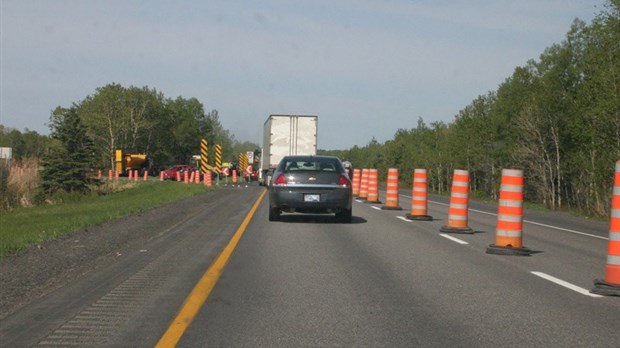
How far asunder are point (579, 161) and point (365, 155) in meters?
137

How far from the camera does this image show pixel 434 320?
628 centimetres

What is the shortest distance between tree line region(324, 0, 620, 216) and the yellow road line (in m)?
25.9

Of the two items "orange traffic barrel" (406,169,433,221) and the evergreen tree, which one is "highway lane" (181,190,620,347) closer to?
"orange traffic barrel" (406,169,433,221)

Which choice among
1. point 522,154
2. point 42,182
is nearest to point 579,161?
point 522,154

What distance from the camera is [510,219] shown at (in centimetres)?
1155

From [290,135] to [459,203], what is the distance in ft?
77.2

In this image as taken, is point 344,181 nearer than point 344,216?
Yes

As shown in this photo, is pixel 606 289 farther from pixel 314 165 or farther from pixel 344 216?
pixel 314 165

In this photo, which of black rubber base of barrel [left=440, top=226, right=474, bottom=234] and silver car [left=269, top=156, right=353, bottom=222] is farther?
silver car [left=269, top=156, right=353, bottom=222]

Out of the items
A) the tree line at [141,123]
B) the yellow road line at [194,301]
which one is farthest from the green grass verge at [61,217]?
the tree line at [141,123]

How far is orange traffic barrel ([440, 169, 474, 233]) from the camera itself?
14.7 meters

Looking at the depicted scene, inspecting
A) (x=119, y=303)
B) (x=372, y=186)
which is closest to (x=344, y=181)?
(x=119, y=303)

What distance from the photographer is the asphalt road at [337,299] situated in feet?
18.6

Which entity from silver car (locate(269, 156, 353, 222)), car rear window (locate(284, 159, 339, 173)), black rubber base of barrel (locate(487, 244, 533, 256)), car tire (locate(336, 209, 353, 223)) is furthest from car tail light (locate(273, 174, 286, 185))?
black rubber base of barrel (locate(487, 244, 533, 256))
